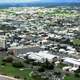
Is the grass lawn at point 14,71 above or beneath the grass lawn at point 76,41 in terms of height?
above

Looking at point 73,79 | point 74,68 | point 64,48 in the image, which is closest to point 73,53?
point 64,48

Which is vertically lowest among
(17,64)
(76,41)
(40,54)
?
(76,41)

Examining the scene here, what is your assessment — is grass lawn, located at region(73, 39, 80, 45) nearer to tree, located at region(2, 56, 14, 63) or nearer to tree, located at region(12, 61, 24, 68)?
tree, located at region(2, 56, 14, 63)

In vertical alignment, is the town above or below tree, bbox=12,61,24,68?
below

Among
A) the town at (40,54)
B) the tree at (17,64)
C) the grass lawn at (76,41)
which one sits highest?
the tree at (17,64)

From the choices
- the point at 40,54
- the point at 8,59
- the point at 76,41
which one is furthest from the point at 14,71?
the point at 76,41

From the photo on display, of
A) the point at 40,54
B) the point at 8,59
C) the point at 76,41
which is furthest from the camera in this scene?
the point at 76,41

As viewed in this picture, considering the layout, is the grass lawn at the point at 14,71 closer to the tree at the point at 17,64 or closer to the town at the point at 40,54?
the town at the point at 40,54

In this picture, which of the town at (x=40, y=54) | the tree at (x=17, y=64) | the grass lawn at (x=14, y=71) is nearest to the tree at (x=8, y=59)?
the town at (x=40, y=54)

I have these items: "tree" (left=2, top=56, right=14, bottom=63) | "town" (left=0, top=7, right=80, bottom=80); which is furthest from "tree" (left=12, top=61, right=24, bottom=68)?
"tree" (left=2, top=56, right=14, bottom=63)

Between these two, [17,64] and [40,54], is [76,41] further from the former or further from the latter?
[17,64]

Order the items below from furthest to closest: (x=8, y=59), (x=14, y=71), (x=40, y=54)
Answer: (x=40, y=54)
(x=8, y=59)
(x=14, y=71)

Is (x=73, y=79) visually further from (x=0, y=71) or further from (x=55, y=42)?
(x=55, y=42)
